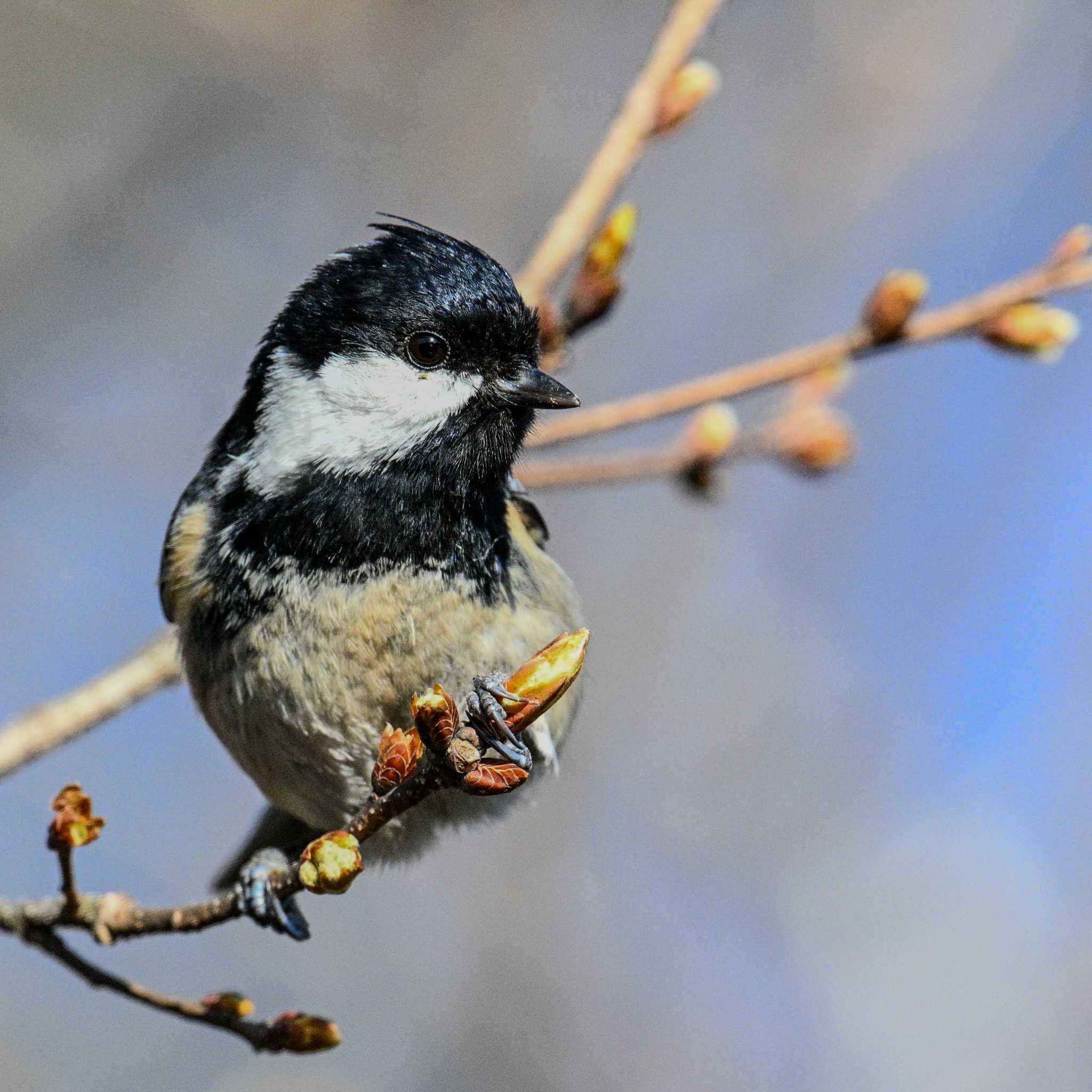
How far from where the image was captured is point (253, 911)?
2.14 meters

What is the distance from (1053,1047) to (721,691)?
Result: 1.83 metres

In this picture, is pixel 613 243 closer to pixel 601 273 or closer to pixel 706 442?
pixel 601 273

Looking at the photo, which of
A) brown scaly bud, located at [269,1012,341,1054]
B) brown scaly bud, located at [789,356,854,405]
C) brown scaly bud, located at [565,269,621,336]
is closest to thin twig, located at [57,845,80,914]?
brown scaly bud, located at [269,1012,341,1054]

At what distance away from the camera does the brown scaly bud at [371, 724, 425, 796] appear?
1609 mm

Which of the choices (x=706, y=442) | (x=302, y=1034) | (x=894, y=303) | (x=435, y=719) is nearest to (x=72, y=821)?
(x=302, y=1034)

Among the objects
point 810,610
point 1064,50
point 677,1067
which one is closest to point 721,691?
point 810,610

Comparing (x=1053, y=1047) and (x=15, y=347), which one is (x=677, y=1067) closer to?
(x=1053, y=1047)

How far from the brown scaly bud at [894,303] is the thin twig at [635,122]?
22.7 inches

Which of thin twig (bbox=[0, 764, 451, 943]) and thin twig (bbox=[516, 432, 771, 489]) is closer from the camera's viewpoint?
thin twig (bbox=[0, 764, 451, 943])

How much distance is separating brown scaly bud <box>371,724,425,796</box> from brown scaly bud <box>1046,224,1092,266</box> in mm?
1591

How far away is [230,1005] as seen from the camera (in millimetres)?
2055

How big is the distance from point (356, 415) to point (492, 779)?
37.3 inches

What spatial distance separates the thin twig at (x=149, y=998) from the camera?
200 centimetres

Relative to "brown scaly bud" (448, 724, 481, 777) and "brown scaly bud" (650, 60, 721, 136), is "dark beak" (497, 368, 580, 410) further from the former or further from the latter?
"brown scaly bud" (448, 724, 481, 777)
